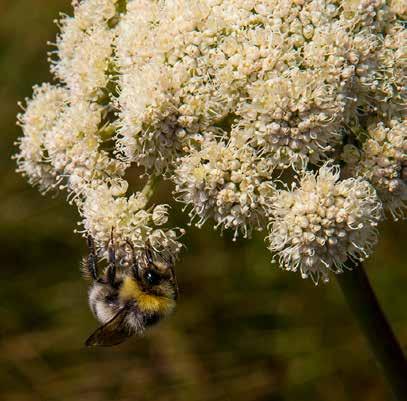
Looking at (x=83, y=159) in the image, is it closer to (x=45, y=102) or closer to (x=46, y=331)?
(x=45, y=102)

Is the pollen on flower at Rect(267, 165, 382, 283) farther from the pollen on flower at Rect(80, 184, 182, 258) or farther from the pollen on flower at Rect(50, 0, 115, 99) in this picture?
the pollen on flower at Rect(50, 0, 115, 99)

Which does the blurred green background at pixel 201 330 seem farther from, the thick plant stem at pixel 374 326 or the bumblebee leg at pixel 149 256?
the bumblebee leg at pixel 149 256

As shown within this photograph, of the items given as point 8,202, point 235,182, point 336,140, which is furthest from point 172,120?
point 8,202

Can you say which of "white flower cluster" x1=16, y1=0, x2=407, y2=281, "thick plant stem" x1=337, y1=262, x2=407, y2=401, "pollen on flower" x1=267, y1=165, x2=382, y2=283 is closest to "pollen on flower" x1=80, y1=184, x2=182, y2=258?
"white flower cluster" x1=16, y1=0, x2=407, y2=281

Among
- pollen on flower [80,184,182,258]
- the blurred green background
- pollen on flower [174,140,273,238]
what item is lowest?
the blurred green background

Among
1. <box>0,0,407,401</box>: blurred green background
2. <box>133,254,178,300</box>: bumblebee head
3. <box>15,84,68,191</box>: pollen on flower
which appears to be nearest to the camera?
<box>133,254,178,300</box>: bumblebee head

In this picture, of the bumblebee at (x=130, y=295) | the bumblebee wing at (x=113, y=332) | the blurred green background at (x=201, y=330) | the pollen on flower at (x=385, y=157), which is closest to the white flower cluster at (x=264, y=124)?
the pollen on flower at (x=385, y=157)

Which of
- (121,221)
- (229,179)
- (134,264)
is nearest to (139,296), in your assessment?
(134,264)
